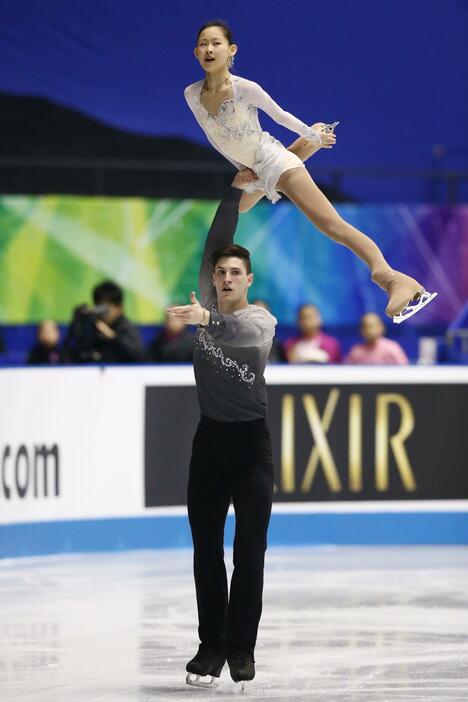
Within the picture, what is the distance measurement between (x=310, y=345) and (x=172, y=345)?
1048 millimetres

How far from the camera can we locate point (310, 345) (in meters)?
10.8

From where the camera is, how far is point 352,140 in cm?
1356

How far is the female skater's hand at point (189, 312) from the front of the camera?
18.6 feet

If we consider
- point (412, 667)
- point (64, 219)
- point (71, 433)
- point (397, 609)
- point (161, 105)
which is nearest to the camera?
point (412, 667)

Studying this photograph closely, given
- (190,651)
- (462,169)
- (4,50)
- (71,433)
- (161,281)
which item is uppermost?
(4,50)

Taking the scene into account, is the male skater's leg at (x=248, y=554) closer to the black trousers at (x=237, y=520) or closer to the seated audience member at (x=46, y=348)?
the black trousers at (x=237, y=520)

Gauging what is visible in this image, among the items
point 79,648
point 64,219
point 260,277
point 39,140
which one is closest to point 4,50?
point 39,140

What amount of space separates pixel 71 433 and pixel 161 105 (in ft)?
15.1

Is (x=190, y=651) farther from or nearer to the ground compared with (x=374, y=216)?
nearer to the ground

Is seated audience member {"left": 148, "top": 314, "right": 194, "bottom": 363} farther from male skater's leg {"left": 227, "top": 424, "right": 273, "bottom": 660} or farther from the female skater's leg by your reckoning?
the female skater's leg

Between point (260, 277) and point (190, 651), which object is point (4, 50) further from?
point (190, 651)

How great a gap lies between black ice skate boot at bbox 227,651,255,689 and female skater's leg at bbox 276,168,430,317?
1.60m

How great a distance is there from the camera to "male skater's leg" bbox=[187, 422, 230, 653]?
6105 mm

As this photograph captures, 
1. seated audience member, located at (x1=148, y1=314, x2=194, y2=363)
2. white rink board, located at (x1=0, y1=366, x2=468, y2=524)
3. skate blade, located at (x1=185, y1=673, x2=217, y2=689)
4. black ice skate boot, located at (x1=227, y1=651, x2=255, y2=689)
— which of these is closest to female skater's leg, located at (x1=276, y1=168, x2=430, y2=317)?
black ice skate boot, located at (x1=227, y1=651, x2=255, y2=689)
